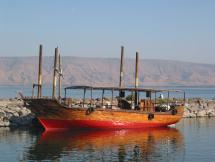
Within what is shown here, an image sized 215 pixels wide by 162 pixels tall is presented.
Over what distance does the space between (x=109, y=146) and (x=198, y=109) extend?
30093mm

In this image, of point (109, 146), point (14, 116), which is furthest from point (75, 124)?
point (109, 146)

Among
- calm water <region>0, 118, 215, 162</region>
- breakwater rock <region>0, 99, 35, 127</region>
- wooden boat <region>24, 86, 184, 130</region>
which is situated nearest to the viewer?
calm water <region>0, 118, 215, 162</region>

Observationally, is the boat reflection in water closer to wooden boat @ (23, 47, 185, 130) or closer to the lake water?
the lake water

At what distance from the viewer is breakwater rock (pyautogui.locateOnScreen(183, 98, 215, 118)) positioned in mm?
59875

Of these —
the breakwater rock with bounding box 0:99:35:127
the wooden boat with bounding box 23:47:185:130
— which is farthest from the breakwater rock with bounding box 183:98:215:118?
the breakwater rock with bounding box 0:99:35:127

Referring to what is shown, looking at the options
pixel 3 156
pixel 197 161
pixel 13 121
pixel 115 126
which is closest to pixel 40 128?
pixel 13 121

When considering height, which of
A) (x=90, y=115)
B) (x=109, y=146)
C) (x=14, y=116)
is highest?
(x=90, y=115)

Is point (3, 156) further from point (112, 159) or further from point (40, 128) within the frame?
point (40, 128)

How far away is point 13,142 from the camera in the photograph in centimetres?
3484

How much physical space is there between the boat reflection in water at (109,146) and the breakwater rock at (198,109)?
693 inches

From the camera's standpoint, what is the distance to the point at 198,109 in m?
61.7

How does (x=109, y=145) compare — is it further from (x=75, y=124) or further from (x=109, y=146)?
(x=75, y=124)

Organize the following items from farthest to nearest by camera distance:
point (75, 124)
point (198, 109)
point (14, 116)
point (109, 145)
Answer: point (198, 109) → point (14, 116) → point (75, 124) → point (109, 145)

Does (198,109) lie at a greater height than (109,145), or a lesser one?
greater
